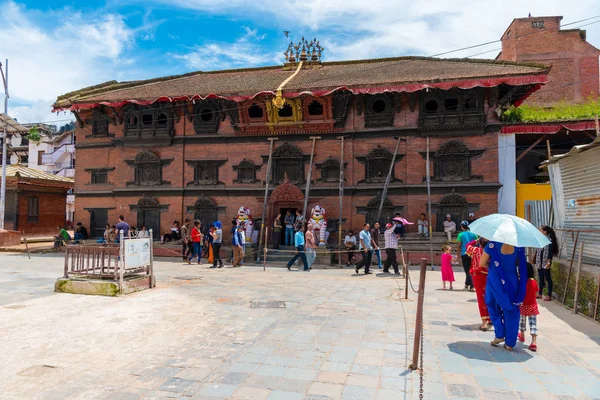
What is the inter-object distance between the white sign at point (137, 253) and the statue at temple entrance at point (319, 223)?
9.78 metres

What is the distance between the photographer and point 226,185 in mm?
22766

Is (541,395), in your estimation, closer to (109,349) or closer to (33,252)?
(109,349)

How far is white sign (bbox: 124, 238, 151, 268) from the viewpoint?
10492mm

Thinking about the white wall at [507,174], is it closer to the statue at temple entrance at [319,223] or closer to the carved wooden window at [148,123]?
the statue at temple entrance at [319,223]

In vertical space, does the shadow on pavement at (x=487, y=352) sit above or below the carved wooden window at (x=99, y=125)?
below

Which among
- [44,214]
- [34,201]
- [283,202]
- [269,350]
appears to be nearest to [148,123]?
[283,202]

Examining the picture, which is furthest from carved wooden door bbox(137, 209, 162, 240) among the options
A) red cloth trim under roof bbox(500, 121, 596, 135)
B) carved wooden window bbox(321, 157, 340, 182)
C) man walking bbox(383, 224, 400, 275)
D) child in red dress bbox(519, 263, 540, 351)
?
child in red dress bbox(519, 263, 540, 351)

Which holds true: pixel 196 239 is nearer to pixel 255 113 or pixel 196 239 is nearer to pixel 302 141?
pixel 302 141

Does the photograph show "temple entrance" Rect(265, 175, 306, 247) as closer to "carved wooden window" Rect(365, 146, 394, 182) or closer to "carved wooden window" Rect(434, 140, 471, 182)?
"carved wooden window" Rect(365, 146, 394, 182)

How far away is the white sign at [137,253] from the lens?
413 inches

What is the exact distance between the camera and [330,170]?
21641mm

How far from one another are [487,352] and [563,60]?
31395 millimetres

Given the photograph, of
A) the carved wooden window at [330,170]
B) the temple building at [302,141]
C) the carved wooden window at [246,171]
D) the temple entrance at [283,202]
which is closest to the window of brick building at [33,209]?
the temple building at [302,141]

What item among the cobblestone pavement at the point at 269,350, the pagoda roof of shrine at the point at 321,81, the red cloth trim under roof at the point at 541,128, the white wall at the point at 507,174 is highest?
the pagoda roof of shrine at the point at 321,81
